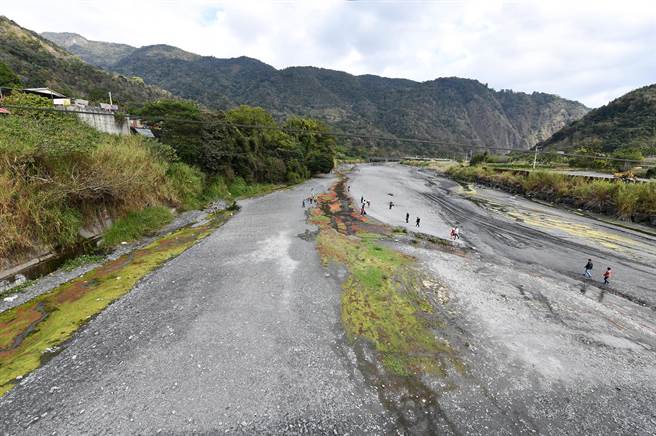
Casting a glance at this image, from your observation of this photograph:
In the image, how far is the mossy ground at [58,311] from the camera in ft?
30.0

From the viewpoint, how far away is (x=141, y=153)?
2488cm

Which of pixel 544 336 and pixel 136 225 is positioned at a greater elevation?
pixel 136 225

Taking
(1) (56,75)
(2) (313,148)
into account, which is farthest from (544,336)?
(1) (56,75)

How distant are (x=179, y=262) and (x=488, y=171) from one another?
70.1m

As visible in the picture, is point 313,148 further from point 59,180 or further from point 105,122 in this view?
point 59,180

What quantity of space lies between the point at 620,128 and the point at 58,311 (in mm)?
121060

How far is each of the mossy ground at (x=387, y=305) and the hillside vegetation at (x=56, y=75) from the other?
65810mm

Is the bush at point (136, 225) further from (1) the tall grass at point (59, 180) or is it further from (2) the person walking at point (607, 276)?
(2) the person walking at point (607, 276)

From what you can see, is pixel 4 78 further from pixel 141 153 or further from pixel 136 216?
pixel 136 216

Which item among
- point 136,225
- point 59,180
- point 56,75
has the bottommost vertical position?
point 136,225

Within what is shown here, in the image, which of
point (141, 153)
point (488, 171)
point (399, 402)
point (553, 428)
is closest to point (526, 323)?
point (553, 428)

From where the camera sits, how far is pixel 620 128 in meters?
80.2

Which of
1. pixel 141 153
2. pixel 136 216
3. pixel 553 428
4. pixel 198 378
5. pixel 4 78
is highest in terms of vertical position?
pixel 4 78

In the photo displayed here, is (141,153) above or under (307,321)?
above
